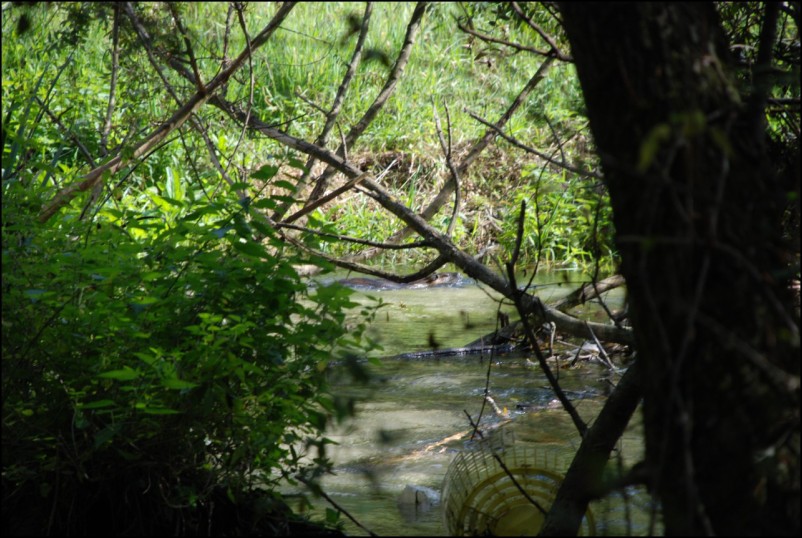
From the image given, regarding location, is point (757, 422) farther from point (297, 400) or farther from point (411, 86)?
point (411, 86)

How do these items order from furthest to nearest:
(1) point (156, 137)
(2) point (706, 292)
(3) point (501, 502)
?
(1) point (156, 137)
(3) point (501, 502)
(2) point (706, 292)

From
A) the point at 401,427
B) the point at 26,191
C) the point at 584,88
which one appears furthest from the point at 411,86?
→ the point at 584,88

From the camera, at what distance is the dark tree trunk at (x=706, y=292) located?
169 centimetres

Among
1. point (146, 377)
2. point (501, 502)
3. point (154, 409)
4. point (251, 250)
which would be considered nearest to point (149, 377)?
point (146, 377)

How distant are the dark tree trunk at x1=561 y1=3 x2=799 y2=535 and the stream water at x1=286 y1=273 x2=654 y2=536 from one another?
0.94 meters

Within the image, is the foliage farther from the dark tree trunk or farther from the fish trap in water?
the dark tree trunk

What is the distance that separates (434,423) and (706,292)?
343 cm

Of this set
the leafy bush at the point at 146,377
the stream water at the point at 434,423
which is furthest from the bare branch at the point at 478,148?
the leafy bush at the point at 146,377

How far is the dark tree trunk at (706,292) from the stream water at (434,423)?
0.94 m

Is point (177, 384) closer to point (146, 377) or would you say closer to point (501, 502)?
point (146, 377)

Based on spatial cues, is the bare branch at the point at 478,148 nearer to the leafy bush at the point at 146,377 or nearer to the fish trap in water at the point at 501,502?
the fish trap in water at the point at 501,502

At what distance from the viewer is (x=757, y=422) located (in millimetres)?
1708

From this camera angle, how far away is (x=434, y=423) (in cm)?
502

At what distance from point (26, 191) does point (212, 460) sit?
1.13 metres
